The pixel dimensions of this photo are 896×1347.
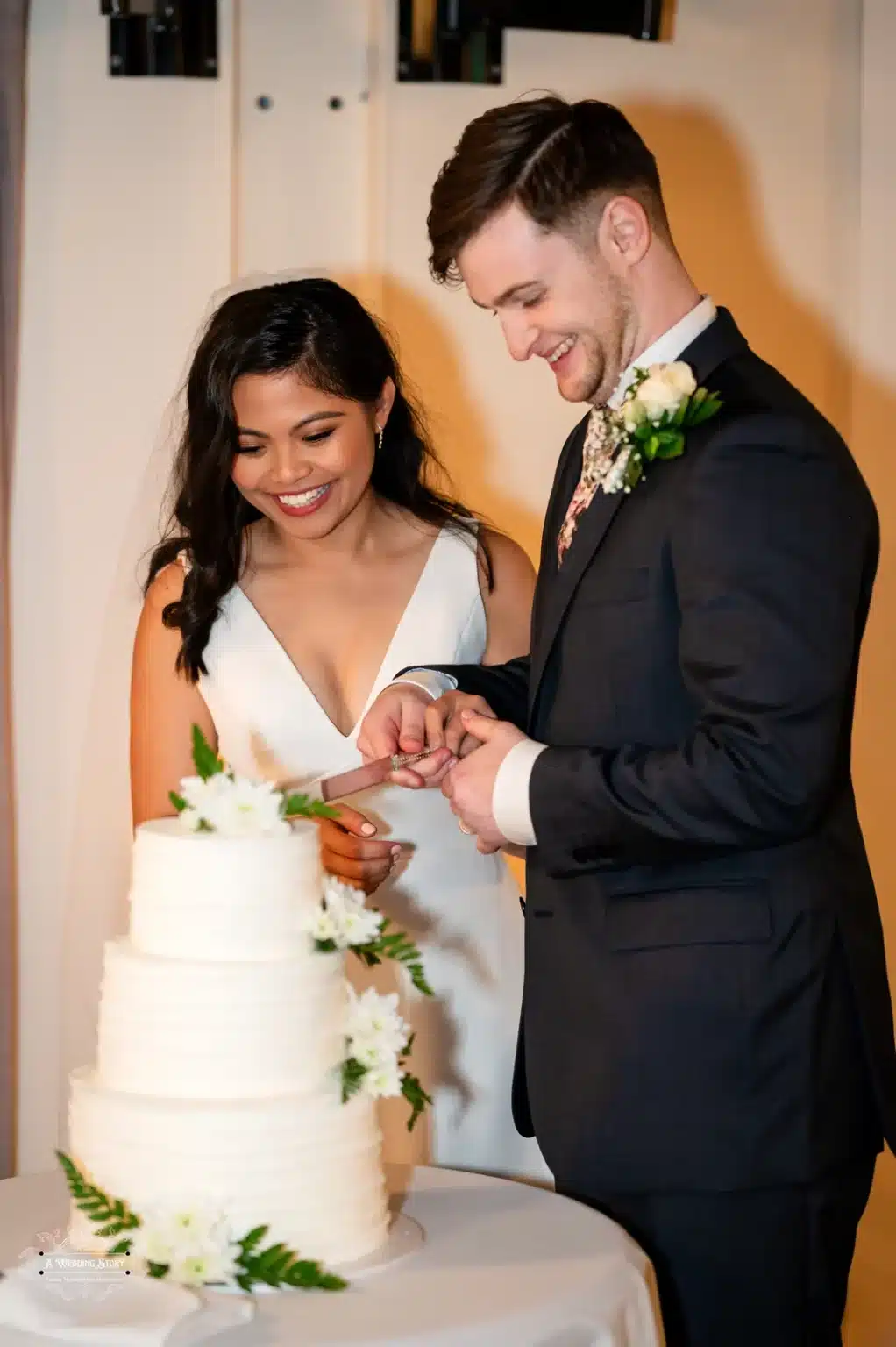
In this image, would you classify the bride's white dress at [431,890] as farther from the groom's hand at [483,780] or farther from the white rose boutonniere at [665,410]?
the white rose boutonniere at [665,410]

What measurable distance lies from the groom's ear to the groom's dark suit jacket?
13cm

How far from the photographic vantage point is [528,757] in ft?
6.38

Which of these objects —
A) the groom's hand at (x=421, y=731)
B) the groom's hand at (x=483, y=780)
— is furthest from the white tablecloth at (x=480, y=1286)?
the groom's hand at (x=421, y=731)

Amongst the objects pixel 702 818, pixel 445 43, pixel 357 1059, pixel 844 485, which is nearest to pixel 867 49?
pixel 445 43

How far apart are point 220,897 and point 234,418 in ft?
4.03

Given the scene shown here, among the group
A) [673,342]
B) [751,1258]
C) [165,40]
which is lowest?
[751,1258]

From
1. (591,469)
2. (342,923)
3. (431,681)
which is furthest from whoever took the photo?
(431,681)

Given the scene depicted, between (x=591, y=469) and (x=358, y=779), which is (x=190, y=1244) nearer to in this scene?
(x=358, y=779)

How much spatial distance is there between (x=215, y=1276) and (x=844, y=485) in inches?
41.3

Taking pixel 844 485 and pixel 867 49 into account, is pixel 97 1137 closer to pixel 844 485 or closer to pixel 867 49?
pixel 844 485

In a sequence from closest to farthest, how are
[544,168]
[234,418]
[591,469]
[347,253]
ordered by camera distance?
1. [544,168]
2. [591,469]
3. [234,418]
4. [347,253]

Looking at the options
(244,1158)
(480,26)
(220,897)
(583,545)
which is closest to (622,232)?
(583,545)

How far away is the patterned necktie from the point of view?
207cm

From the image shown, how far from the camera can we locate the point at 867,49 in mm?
4176
